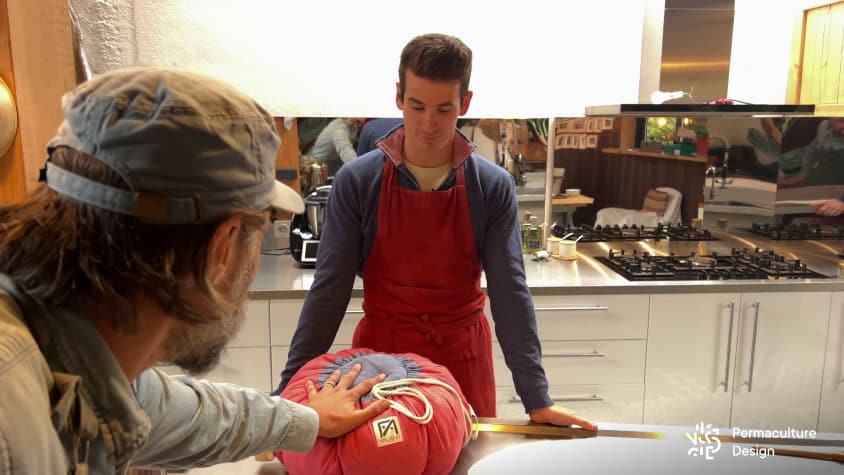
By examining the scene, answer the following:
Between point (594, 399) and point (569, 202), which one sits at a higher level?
point (569, 202)

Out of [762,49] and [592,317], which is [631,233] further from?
[762,49]

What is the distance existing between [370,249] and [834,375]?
212 centimetres

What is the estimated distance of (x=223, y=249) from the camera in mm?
706

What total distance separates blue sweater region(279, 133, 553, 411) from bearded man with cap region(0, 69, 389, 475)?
0.75m

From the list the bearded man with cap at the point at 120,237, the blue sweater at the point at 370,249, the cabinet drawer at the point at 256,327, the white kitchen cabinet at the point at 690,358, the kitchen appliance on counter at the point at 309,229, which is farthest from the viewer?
the kitchen appliance on counter at the point at 309,229

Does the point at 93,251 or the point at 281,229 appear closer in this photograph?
the point at 93,251

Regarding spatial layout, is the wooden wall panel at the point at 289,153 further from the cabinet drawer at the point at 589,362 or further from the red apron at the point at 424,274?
the red apron at the point at 424,274

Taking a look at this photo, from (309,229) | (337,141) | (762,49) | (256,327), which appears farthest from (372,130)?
(762,49)

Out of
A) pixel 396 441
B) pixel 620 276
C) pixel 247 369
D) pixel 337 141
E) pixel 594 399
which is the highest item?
pixel 337 141

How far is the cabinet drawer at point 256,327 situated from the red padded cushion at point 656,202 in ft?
5.91

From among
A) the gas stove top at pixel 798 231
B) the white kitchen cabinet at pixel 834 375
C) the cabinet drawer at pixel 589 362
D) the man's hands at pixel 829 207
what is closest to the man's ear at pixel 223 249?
the cabinet drawer at pixel 589 362

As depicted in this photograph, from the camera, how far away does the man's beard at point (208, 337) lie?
0.75 metres

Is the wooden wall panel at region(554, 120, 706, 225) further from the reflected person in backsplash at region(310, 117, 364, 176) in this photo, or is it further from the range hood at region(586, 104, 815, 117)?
the reflected person in backsplash at region(310, 117, 364, 176)

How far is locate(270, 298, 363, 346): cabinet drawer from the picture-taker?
241cm
